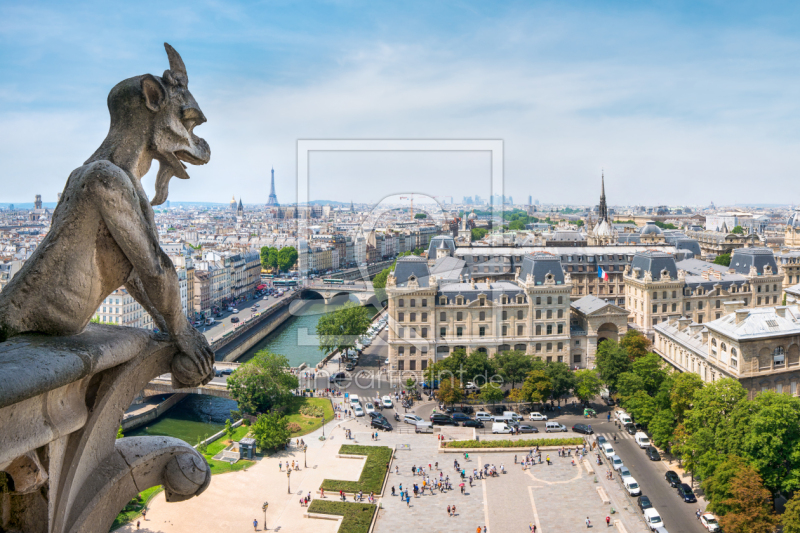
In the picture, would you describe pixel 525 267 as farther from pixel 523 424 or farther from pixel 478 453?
pixel 478 453

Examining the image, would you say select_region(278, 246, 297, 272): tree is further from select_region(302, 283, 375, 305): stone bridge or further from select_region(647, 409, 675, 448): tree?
select_region(647, 409, 675, 448): tree

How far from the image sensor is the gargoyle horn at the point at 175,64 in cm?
634

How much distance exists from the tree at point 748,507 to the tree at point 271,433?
22519mm

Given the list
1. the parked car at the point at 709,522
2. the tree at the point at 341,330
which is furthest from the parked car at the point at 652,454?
the tree at the point at 341,330

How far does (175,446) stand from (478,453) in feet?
98.5

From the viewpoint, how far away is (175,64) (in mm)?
6375

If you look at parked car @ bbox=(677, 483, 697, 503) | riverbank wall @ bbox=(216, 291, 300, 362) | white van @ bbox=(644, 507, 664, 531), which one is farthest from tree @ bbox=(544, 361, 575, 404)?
riverbank wall @ bbox=(216, 291, 300, 362)

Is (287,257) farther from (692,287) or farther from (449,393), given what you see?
(449,393)

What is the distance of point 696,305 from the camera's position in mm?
55094

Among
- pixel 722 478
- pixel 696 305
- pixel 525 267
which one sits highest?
pixel 525 267

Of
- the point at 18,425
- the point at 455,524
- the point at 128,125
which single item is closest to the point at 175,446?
the point at 18,425

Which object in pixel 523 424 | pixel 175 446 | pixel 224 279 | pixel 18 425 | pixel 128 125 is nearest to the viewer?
pixel 18 425

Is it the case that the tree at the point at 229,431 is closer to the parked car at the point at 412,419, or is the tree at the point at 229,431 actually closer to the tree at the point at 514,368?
the parked car at the point at 412,419

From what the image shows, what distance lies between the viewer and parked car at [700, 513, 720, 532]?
25875 millimetres
